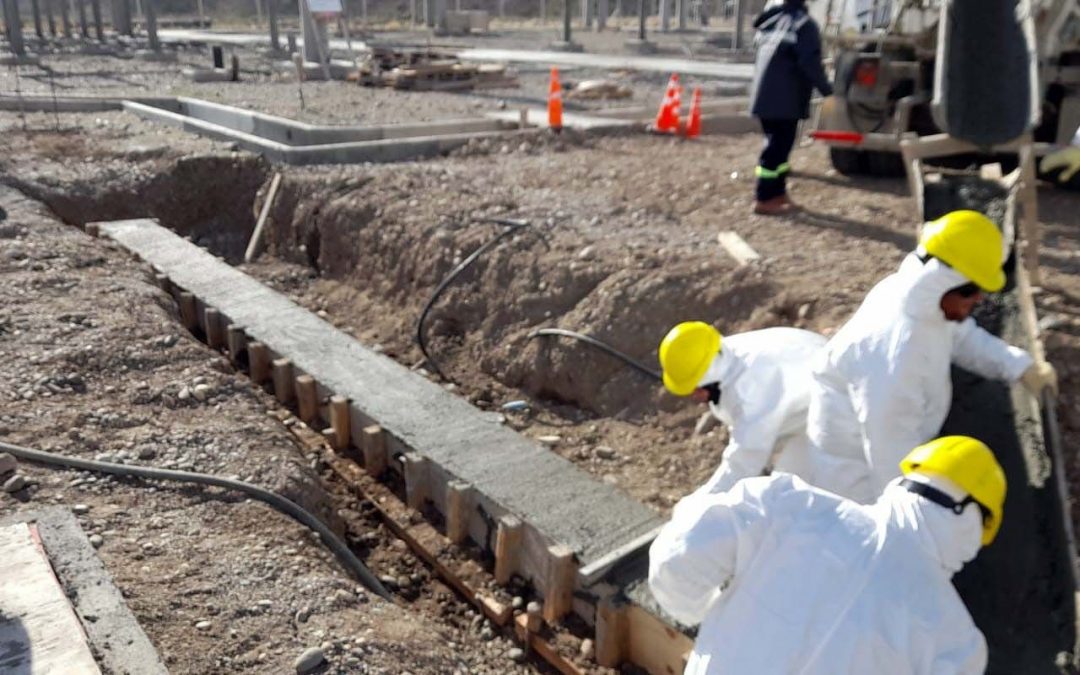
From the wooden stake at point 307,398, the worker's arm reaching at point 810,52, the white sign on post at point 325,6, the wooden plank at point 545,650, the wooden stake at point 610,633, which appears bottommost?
the wooden plank at point 545,650

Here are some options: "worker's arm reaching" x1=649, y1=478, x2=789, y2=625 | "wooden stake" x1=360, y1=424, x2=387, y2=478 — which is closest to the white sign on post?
"wooden stake" x1=360, y1=424, x2=387, y2=478

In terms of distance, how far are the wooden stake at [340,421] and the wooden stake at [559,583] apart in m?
1.99

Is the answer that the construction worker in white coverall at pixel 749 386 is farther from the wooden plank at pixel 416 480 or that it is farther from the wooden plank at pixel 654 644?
the wooden plank at pixel 416 480

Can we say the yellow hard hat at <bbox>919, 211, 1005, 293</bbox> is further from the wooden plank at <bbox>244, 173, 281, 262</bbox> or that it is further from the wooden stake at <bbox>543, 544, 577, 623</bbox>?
the wooden plank at <bbox>244, 173, 281, 262</bbox>

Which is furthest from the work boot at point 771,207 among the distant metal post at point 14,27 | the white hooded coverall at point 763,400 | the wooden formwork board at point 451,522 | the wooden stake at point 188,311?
the distant metal post at point 14,27

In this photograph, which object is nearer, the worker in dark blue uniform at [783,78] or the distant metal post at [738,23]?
the worker in dark blue uniform at [783,78]

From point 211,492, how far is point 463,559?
133 centimetres

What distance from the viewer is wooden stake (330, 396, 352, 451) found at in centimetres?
583

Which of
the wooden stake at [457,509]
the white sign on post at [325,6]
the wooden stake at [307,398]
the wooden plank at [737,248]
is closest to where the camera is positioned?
the wooden stake at [457,509]

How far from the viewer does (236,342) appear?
274 inches

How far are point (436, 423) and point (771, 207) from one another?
364cm

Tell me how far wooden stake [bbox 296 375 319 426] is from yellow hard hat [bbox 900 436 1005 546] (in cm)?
449

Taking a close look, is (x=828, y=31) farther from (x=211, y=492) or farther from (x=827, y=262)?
(x=211, y=492)

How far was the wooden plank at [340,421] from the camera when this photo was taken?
19.1 feet
